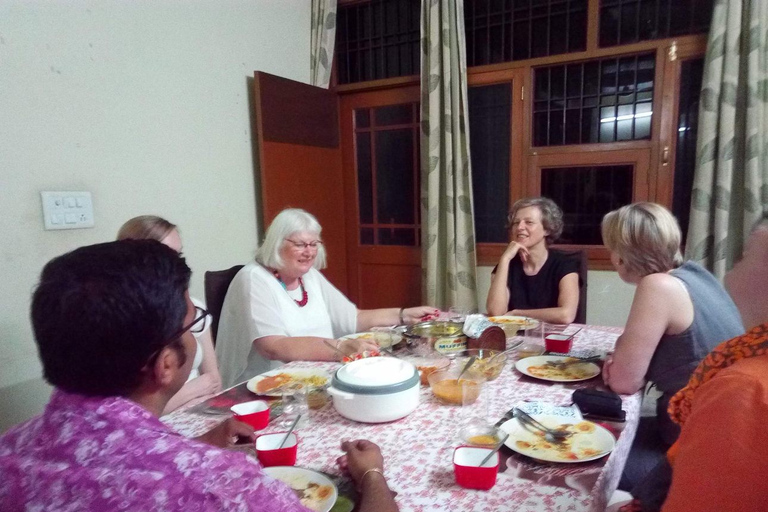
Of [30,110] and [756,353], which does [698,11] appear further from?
[30,110]

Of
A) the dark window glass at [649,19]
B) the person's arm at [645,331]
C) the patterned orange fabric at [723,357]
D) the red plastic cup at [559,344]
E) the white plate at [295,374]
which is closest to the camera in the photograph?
the patterned orange fabric at [723,357]

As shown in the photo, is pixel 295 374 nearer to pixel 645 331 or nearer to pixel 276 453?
pixel 276 453

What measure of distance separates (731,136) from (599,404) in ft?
6.80

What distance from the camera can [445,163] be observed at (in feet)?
10.1

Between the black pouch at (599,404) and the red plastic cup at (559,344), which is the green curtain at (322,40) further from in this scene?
the black pouch at (599,404)

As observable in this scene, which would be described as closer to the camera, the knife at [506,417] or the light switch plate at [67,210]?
the knife at [506,417]

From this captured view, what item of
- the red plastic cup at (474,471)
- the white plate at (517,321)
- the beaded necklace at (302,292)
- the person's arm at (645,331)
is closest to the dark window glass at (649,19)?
the white plate at (517,321)

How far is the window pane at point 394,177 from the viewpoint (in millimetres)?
3479

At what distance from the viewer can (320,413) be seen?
114 centimetres

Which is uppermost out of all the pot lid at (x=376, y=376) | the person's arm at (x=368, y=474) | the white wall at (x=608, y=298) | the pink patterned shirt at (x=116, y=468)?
the pink patterned shirt at (x=116, y=468)

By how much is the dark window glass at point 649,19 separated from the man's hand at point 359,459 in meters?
2.82

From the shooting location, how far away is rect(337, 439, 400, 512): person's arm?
750 millimetres

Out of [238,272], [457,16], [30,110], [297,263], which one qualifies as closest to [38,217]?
[30,110]

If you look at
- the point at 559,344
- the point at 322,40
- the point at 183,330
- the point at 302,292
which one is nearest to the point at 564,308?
the point at 559,344
